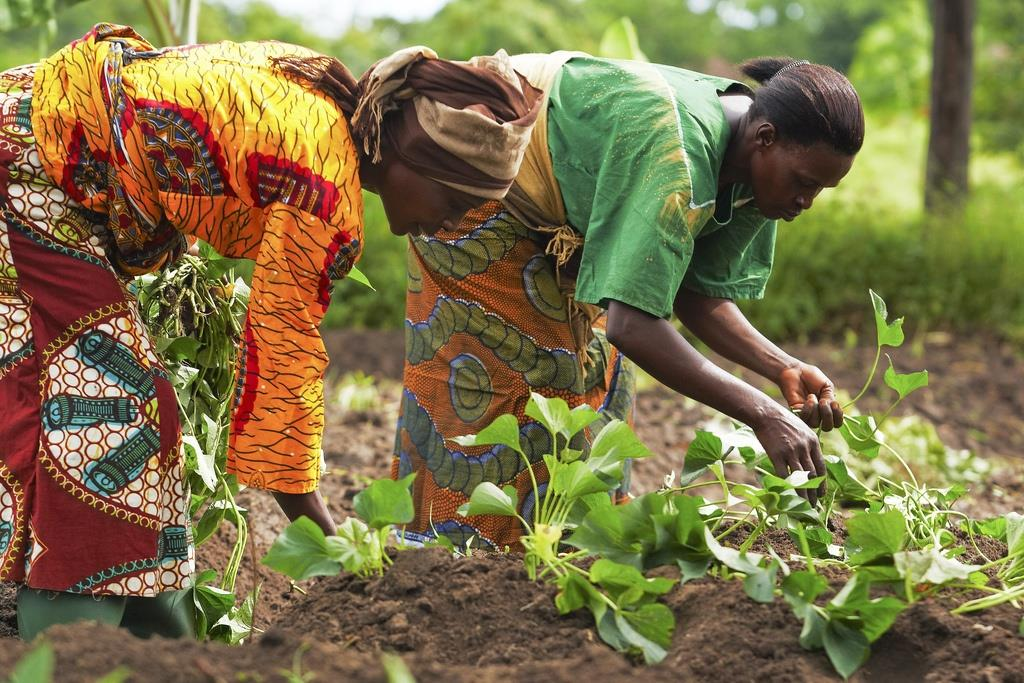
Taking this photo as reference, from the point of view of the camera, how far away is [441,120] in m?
1.94

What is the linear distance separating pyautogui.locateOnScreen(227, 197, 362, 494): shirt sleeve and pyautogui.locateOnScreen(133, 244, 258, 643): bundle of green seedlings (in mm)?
395

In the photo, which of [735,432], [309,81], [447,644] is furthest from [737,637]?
[309,81]

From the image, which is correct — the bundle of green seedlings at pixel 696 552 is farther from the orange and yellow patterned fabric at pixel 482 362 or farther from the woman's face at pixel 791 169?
the orange and yellow patterned fabric at pixel 482 362

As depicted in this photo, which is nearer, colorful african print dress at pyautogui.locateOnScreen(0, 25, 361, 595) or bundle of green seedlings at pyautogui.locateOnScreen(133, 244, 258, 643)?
colorful african print dress at pyautogui.locateOnScreen(0, 25, 361, 595)

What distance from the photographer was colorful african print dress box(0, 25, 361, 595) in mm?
1891

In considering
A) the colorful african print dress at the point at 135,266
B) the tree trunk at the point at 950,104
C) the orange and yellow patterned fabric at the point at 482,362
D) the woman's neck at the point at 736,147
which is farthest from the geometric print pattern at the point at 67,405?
the tree trunk at the point at 950,104

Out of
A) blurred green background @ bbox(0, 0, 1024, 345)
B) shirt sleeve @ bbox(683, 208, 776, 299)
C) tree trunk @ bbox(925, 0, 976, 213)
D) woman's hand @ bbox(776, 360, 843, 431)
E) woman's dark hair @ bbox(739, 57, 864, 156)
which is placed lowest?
blurred green background @ bbox(0, 0, 1024, 345)

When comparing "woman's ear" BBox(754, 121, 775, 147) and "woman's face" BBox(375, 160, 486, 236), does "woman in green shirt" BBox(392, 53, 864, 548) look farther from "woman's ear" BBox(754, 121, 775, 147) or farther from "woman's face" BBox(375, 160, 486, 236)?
"woman's face" BBox(375, 160, 486, 236)

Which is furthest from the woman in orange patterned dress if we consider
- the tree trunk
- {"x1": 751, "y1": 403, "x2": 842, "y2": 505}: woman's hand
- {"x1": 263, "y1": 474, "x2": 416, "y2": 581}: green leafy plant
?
the tree trunk

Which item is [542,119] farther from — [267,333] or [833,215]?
[833,215]

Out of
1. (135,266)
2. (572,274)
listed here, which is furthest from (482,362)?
(135,266)

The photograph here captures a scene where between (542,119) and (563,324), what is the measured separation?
1.58 ft

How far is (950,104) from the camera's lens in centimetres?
724

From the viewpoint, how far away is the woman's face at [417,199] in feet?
6.62
